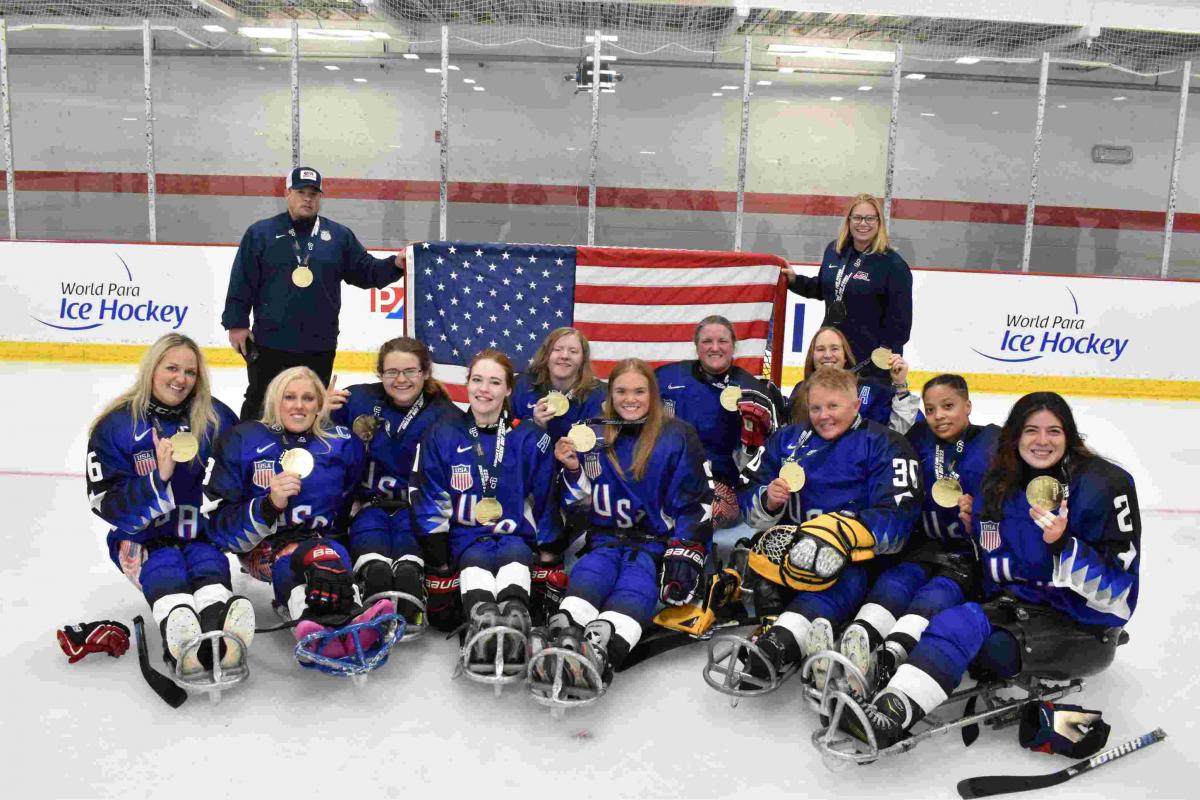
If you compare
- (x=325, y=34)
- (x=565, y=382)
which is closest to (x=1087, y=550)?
(x=565, y=382)

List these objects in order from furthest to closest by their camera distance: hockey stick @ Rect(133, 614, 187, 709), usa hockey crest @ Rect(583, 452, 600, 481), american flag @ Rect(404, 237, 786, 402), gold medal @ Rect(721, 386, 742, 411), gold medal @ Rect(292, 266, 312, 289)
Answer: american flag @ Rect(404, 237, 786, 402) < gold medal @ Rect(292, 266, 312, 289) < gold medal @ Rect(721, 386, 742, 411) < usa hockey crest @ Rect(583, 452, 600, 481) < hockey stick @ Rect(133, 614, 187, 709)

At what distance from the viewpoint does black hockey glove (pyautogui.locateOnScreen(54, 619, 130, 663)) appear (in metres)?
3.15

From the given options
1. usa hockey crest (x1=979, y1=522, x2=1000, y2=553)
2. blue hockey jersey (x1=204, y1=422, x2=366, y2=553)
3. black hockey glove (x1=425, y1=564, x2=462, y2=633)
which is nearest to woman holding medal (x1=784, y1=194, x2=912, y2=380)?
usa hockey crest (x1=979, y1=522, x2=1000, y2=553)

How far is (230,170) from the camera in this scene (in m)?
10.3

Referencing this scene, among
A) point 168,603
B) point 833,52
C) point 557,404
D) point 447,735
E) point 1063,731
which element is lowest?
point 447,735

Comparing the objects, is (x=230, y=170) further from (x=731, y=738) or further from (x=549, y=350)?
(x=731, y=738)

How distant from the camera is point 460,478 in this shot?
3.41 meters

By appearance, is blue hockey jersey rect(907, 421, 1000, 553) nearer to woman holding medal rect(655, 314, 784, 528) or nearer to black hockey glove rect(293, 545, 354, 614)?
woman holding medal rect(655, 314, 784, 528)

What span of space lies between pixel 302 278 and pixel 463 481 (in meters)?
1.69

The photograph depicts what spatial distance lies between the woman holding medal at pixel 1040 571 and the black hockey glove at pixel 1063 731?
0.17 m

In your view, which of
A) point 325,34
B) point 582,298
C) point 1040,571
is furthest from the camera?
point 325,34

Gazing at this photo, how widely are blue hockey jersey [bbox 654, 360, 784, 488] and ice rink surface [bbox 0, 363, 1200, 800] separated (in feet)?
3.77

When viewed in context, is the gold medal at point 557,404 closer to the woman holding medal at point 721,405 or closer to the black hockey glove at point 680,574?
the woman holding medal at point 721,405

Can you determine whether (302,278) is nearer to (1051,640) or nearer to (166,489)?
(166,489)
